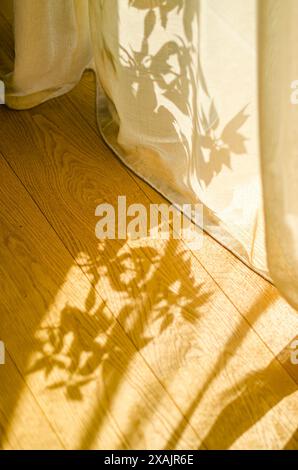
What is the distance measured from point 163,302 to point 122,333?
0.44ft

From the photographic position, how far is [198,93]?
1924mm

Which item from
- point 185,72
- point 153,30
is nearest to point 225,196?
point 185,72

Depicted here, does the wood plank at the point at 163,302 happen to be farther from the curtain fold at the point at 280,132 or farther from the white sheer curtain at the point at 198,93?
the curtain fold at the point at 280,132

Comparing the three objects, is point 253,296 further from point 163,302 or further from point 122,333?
→ point 122,333

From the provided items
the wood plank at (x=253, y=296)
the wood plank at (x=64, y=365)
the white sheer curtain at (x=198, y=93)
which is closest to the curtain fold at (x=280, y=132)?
the white sheer curtain at (x=198, y=93)

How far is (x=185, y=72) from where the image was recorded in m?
2.00

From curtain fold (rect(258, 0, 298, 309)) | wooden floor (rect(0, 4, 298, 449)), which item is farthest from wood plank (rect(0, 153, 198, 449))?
curtain fold (rect(258, 0, 298, 309))

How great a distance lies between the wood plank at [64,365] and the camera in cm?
175

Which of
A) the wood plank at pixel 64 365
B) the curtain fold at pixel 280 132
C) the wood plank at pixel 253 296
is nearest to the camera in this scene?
the curtain fold at pixel 280 132

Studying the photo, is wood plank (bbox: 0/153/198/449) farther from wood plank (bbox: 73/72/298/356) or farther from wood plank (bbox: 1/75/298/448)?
wood plank (bbox: 73/72/298/356)

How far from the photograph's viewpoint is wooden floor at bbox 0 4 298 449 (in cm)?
176

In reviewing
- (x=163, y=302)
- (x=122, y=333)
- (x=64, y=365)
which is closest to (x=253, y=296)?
(x=163, y=302)

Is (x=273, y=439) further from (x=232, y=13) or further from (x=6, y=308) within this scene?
(x=232, y=13)

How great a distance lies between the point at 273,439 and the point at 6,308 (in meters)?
0.69
